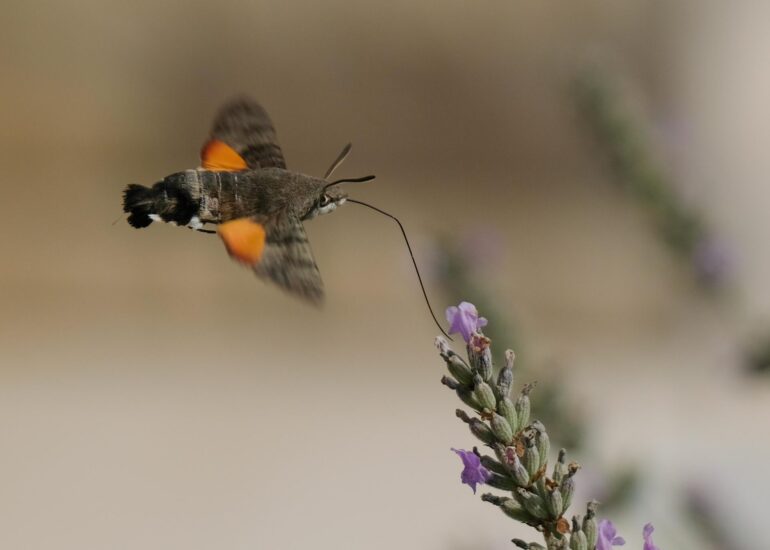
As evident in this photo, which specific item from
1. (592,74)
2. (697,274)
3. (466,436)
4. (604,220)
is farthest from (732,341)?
(604,220)

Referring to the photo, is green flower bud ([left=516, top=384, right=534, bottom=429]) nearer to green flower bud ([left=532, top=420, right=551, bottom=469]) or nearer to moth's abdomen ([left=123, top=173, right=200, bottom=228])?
green flower bud ([left=532, top=420, right=551, bottom=469])

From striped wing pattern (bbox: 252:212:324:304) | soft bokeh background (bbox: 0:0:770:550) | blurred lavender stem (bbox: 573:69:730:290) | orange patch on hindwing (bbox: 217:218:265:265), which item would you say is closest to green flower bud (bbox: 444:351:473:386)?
striped wing pattern (bbox: 252:212:324:304)

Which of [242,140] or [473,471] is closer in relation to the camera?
[473,471]

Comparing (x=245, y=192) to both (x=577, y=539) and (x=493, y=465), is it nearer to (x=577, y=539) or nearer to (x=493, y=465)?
(x=493, y=465)

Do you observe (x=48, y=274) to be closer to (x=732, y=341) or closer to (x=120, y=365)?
(x=120, y=365)

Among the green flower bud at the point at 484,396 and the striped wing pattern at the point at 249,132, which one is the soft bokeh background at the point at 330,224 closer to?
the striped wing pattern at the point at 249,132

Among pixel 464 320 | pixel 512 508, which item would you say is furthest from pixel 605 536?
pixel 464 320

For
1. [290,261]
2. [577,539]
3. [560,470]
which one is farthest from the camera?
[290,261]
